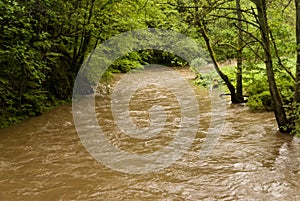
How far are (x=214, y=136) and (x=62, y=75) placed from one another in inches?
260

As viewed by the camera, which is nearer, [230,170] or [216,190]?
[216,190]

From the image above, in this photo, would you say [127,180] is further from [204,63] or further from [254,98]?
[204,63]

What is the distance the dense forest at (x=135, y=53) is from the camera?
636 centimetres

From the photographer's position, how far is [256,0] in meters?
5.95

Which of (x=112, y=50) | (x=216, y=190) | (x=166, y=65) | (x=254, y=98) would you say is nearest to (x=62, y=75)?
(x=112, y=50)

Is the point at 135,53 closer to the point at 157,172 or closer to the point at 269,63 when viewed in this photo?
the point at 269,63

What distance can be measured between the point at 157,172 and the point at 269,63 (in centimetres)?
325

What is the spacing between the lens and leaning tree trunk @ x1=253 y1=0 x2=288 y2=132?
6125 millimetres

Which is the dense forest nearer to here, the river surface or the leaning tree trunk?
the leaning tree trunk

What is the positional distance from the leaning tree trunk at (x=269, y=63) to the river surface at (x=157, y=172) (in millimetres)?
352

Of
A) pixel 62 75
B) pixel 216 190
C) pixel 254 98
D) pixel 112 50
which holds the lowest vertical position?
pixel 216 190

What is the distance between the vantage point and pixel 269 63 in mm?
6340

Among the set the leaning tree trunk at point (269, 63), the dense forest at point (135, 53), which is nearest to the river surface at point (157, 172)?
the leaning tree trunk at point (269, 63)

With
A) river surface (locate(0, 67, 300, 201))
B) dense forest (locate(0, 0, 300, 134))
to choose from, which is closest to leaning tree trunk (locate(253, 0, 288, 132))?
dense forest (locate(0, 0, 300, 134))
